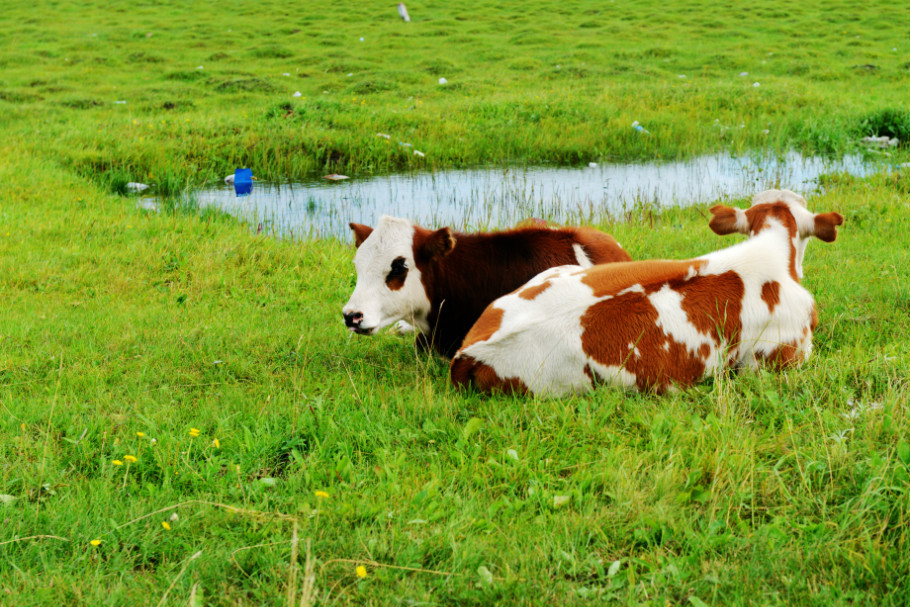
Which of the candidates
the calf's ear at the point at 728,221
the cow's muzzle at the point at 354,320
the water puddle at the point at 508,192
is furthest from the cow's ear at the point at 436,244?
the water puddle at the point at 508,192

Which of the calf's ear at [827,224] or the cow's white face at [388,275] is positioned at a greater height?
the calf's ear at [827,224]

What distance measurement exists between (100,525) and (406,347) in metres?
2.97

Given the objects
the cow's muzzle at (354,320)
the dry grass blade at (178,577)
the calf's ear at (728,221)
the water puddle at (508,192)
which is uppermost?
the calf's ear at (728,221)

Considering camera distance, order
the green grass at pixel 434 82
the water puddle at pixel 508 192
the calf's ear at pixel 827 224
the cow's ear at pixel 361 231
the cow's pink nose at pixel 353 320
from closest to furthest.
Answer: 1. the cow's pink nose at pixel 353 320
2. the calf's ear at pixel 827 224
3. the cow's ear at pixel 361 231
4. the water puddle at pixel 508 192
5. the green grass at pixel 434 82

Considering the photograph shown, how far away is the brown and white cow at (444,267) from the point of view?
557 cm

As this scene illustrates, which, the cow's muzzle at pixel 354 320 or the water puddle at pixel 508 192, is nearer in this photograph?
the cow's muzzle at pixel 354 320

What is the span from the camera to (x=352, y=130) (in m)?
15.6

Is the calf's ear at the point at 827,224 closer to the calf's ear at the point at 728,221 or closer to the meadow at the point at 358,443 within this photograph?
the calf's ear at the point at 728,221

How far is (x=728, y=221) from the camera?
5.71 m

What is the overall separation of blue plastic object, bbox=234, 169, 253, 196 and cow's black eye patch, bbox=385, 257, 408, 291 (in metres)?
8.11

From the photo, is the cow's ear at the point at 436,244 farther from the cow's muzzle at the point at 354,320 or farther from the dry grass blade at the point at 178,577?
the dry grass blade at the point at 178,577

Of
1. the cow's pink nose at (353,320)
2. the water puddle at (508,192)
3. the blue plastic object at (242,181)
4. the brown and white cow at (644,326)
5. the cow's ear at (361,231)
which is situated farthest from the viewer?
the blue plastic object at (242,181)

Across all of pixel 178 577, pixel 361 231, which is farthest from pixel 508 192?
pixel 178 577

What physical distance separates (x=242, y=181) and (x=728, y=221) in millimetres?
9257
